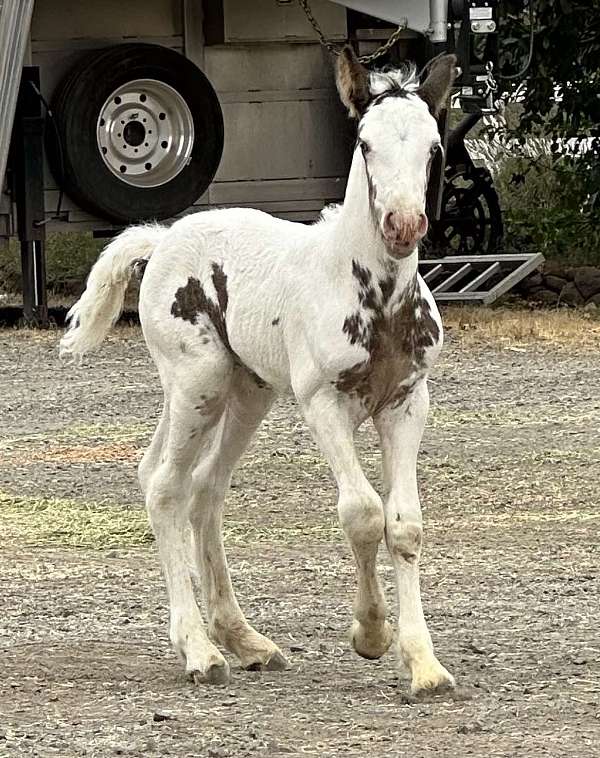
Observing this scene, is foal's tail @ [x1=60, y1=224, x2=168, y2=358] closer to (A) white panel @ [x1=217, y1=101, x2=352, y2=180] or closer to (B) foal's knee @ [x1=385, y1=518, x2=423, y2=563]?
(B) foal's knee @ [x1=385, y1=518, x2=423, y2=563]

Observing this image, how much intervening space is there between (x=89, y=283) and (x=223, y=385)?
2.70 ft

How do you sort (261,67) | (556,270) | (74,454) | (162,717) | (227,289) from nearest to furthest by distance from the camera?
(162,717), (227,289), (74,454), (261,67), (556,270)

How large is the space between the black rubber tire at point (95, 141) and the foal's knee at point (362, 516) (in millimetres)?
8481

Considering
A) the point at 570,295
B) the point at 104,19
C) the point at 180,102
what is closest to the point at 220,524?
the point at 180,102

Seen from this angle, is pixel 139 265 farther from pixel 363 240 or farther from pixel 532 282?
pixel 532 282

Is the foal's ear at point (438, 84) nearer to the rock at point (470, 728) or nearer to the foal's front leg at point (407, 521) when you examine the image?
the foal's front leg at point (407, 521)

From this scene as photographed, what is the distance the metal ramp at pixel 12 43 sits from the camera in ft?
41.2

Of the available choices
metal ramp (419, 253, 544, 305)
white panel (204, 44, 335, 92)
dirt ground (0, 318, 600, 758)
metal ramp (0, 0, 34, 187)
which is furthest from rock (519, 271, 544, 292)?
metal ramp (0, 0, 34, 187)

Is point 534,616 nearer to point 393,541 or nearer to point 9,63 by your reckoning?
point 393,541

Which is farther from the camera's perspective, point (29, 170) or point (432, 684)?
point (29, 170)

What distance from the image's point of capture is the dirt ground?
4.68m

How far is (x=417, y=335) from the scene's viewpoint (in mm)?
5203

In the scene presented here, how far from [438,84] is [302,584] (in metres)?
2.18

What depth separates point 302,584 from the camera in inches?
262
